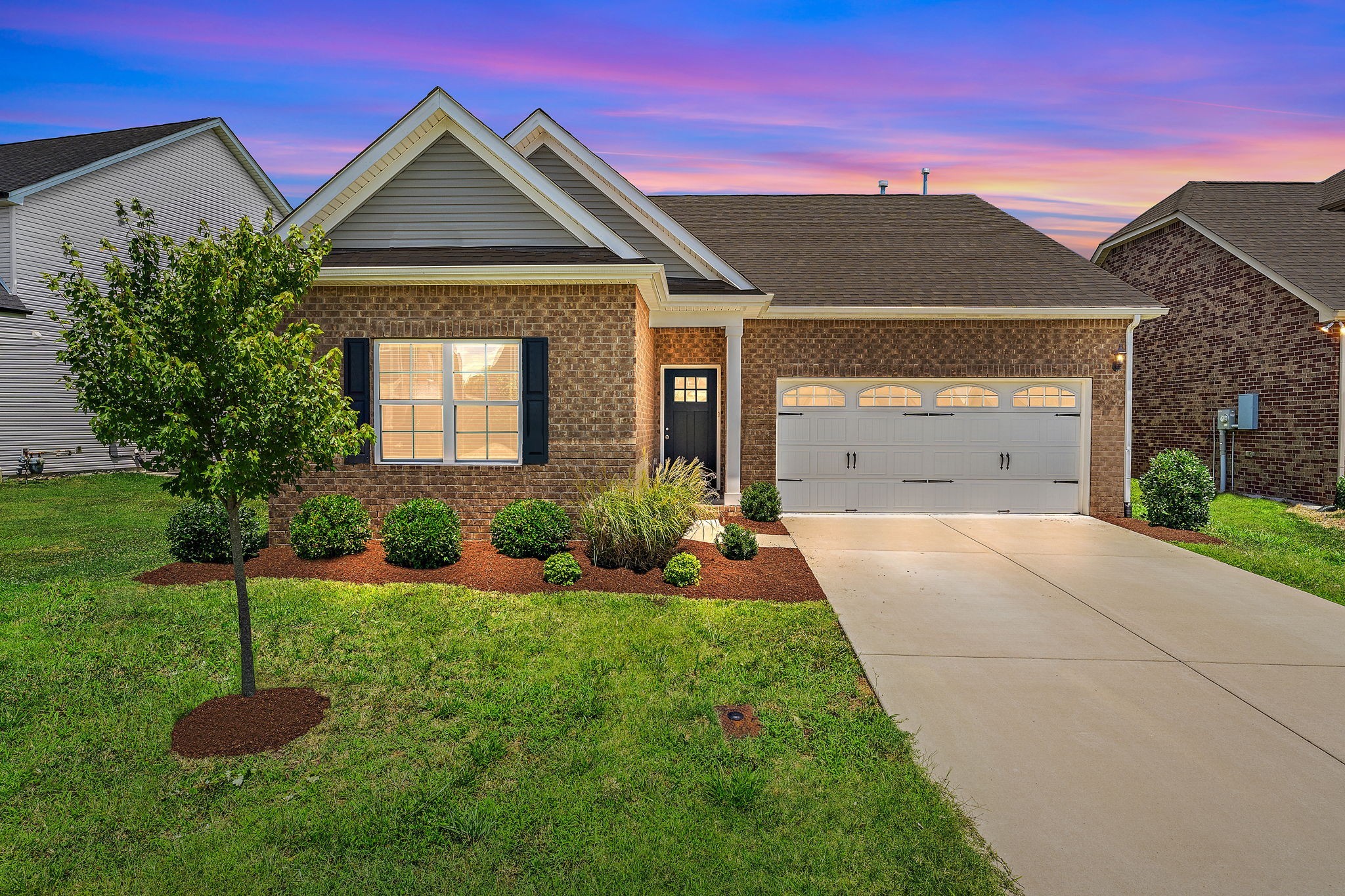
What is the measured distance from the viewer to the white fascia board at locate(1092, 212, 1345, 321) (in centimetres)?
1268

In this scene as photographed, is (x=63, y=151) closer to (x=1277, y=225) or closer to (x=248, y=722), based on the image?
(x=248, y=722)

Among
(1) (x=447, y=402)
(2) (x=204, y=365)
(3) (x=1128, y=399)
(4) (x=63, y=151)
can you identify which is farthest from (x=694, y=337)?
(4) (x=63, y=151)

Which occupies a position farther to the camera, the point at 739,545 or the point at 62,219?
the point at 62,219

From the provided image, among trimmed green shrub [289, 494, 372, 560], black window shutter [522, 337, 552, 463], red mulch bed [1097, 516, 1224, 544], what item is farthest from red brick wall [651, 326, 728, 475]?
red mulch bed [1097, 516, 1224, 544]

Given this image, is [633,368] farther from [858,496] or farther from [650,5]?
[858,496]

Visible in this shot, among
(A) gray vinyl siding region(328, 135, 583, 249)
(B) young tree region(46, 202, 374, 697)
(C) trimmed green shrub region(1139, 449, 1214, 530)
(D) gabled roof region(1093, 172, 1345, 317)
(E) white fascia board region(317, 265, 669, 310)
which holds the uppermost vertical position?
(D) gabled roof region(1093, 172, 1345, 317)

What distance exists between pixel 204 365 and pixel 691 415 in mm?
9488

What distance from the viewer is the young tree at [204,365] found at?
3846 millimetres

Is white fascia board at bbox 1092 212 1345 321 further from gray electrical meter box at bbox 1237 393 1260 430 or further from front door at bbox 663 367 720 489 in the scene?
front door at bbox 663 367 720 489

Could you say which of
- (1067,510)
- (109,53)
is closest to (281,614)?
(1067,510)

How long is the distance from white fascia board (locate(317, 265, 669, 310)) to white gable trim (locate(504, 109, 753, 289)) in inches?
117

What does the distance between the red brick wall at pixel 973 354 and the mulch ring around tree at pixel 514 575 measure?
17.6 ft

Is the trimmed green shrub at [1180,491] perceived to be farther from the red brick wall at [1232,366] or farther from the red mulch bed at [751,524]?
the red mulch bed at [751,524]

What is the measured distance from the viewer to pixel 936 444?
12.4 metres
